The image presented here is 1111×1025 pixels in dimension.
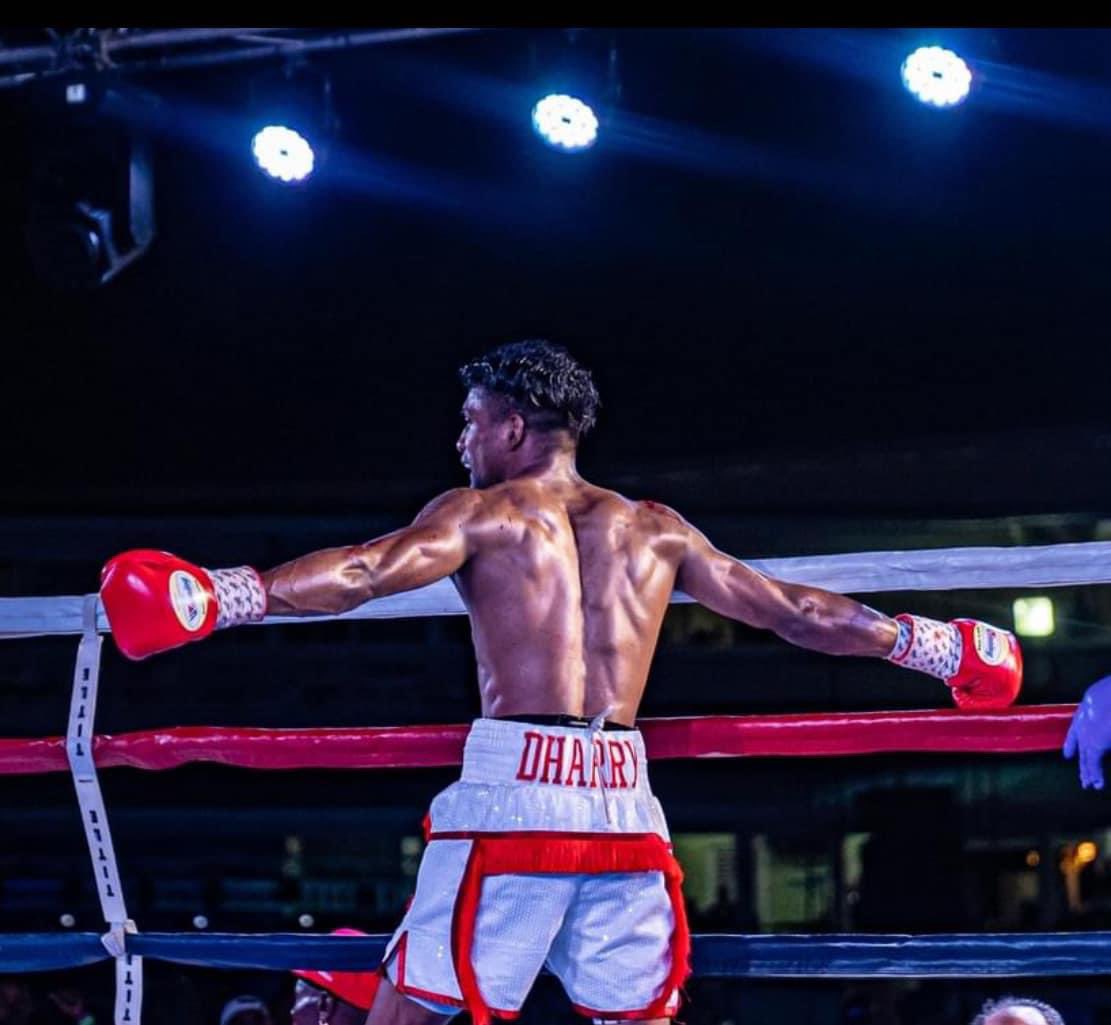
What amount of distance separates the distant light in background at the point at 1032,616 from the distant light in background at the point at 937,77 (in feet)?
26.3

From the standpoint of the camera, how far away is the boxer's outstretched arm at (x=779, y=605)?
2096 millimetres

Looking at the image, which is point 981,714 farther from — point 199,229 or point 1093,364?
point 1093,364

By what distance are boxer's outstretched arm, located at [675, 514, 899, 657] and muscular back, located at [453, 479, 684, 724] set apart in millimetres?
89

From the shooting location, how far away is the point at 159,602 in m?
1.67

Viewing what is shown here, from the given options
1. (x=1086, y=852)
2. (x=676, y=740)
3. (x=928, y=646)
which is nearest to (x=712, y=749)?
(x=676, y=740)

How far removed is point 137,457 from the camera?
967 centimetres

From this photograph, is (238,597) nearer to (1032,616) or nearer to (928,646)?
(928,646)

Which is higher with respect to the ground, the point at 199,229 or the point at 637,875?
the point at 199,229

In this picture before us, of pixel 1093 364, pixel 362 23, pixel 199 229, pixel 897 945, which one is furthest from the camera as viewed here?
pixel 1093 364

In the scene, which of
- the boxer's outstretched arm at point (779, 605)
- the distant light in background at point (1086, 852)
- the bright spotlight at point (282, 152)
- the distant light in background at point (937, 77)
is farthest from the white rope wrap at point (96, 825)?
the distant light in background at point (1086, 852)

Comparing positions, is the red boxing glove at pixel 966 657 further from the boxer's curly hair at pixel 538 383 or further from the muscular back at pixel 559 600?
the boxer's curly hair at pixel 538 383

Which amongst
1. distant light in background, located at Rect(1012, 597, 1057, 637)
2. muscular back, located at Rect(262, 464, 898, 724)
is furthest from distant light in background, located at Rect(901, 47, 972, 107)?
distant light in background, located at Rect(1012, 597, 1057, 637)

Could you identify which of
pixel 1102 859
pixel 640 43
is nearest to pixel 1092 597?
pixel 1102 859

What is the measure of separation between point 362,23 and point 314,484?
30.7 feet
